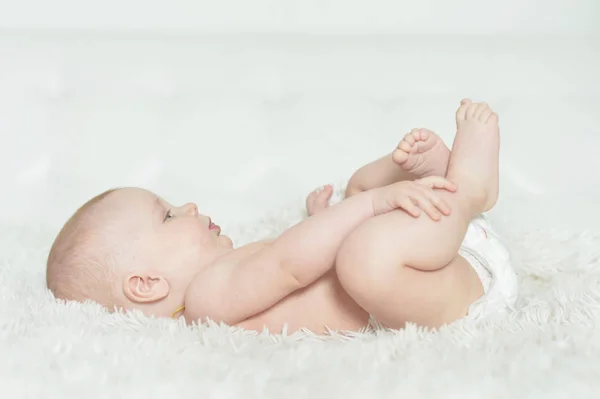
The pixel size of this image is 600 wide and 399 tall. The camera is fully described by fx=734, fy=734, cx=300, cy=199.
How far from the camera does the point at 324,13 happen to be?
6.82ft

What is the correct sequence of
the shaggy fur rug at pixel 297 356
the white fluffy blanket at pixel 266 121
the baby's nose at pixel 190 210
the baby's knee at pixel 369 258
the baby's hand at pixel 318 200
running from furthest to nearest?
the white fluffy blanket at pixel 266 121 → the baby's hand at pixel 318 200 → the baby's nose at pixel 190 210 → the baby's knee at pixel 369 258 → the shaggy fur rug at pixel 297 356

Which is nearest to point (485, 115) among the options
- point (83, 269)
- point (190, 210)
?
point (190, 210)

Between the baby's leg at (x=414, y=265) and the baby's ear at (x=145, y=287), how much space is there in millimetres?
336

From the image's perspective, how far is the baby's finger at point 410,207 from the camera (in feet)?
3.22

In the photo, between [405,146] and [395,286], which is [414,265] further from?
[405,146]

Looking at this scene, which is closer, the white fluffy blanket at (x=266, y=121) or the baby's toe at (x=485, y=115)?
the baby's toe at (x=485, y=115)

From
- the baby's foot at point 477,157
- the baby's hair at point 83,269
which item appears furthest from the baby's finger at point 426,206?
the baby's hair at point 83,269

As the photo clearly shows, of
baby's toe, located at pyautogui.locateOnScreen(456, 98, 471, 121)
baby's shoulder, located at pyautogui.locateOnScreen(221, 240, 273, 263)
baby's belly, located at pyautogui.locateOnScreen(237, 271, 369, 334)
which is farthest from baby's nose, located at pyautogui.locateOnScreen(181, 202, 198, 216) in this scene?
baby's toe, located at pyautogui.locateOnScreen(456, 98, 471, 121)

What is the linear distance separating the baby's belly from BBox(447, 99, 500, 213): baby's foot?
0.80 feet

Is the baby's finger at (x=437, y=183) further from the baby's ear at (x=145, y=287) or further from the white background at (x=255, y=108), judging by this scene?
the white background at (x=255, y=108)

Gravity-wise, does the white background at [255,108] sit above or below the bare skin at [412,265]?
above

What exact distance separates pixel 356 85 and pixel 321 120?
13cm

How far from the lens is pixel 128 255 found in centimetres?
118

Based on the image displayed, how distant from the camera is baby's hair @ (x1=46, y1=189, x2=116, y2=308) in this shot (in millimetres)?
1168
